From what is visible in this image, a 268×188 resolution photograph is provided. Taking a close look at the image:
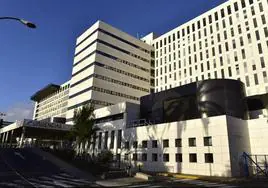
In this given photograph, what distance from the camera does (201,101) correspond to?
111ft

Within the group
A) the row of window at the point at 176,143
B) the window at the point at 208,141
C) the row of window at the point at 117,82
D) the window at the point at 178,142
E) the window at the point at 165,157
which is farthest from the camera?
the row of window at the point at 117,82

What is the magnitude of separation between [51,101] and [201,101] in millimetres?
120091

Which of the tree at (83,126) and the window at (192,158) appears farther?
the tree at (83,126)

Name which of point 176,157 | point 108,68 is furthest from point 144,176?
point 108,68

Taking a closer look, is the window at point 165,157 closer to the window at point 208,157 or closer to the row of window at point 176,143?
the row of window at point 176,143

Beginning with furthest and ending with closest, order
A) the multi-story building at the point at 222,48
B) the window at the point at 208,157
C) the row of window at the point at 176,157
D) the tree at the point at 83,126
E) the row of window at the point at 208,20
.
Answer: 1. the row of window at the point at 208,20
2. the multi-story building at the point at 222,48
3. the tree at the point at 83,126
4. the row of window at the point at 176,157
5. the window at the point at 208,157

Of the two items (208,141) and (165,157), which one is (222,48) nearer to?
(208,141)

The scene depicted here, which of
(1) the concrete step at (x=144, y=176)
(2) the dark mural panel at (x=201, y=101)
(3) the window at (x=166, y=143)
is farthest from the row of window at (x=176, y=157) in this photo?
(1) the concrete step at (x=144, y=176)

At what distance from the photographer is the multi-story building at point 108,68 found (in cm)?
6450

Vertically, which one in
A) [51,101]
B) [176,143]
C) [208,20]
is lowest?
[176,143]

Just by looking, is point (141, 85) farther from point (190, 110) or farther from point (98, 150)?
point (190, 110)

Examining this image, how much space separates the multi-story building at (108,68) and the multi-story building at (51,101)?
49.4 meters

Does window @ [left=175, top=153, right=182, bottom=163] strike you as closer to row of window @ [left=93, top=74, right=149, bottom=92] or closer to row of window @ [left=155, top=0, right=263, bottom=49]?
row of window @ [left=93, top=74, right=149, bottom=92]

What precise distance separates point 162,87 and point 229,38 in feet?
83.1
